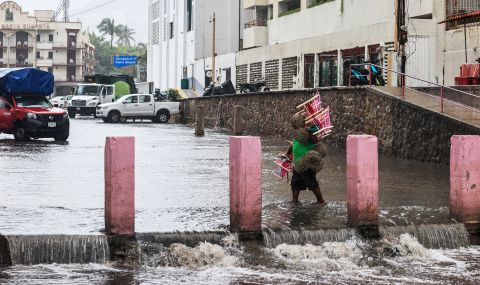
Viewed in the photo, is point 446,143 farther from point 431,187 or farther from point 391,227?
point 391,227

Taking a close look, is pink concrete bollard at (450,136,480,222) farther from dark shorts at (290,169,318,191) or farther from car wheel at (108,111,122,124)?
car wheel at (108,111,122,124)

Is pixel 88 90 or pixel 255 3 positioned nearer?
pixel 88 90

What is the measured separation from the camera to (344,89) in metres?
29.1

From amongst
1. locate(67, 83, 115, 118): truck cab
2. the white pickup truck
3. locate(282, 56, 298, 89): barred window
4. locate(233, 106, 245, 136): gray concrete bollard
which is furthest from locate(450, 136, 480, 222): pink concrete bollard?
locate(67, 83, 115, 118): truck cab

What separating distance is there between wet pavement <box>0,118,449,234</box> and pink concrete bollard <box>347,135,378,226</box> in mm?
308

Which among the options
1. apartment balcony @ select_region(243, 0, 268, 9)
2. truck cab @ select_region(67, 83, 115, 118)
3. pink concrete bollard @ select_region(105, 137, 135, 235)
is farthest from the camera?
apartment balcony @ select_region(243, 0, 268, 9)

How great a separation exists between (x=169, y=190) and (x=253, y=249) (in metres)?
5.48

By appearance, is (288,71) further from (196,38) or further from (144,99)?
(196,38)

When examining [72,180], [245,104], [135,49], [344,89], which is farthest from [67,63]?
[72,180]

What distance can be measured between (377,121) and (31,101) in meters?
12.0

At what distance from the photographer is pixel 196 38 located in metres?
76.1

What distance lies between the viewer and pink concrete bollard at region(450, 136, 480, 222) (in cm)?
1281

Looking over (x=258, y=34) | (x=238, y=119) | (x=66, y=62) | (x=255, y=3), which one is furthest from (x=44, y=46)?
(x=238, y=119)

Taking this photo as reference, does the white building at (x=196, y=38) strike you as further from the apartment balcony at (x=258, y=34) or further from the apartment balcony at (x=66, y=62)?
the apartment balcony at (x=66, y=62)
